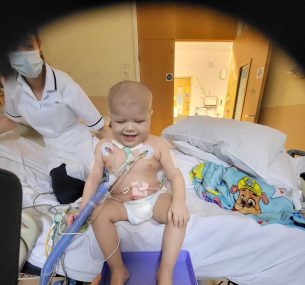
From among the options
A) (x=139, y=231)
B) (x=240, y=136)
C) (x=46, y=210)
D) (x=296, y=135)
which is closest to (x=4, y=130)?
(x=46, y=210)

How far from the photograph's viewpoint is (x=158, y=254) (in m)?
0.60

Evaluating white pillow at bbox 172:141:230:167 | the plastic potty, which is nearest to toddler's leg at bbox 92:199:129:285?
the plastic potty

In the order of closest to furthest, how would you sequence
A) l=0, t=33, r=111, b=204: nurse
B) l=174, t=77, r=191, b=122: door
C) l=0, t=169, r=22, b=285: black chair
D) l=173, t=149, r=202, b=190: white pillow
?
l=0, t=169, r=22, b=285: black chair → l=0, t=33, r=111, b=204: nurse → l=173, t=149, r=202, b=190: white pillow → l=174, t=77, r=191, b=122: door

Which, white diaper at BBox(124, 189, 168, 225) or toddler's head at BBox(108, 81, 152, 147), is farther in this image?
white diaper at BBox(124, 189, 168, 225)

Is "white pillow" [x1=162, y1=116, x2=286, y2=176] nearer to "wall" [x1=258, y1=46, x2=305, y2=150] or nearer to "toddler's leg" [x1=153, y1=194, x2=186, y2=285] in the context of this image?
"wall" [x1=258, y1=46, x2=305, y2=150]

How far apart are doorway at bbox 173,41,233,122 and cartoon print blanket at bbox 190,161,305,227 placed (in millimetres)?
350

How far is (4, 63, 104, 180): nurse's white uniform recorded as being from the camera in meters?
0.72

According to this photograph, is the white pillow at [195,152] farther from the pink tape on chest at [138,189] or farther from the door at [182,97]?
the pink tape on chest at [138,189]

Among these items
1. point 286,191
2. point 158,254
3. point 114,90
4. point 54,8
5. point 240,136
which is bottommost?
point 158,254

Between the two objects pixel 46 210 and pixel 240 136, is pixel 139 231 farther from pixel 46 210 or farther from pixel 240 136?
pixel 240 136

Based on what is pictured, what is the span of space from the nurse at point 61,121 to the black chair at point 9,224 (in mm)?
426

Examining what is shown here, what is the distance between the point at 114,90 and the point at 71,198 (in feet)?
1.42

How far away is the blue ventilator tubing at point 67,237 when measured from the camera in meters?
0.47

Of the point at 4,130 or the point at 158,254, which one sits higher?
the point at 4,130
